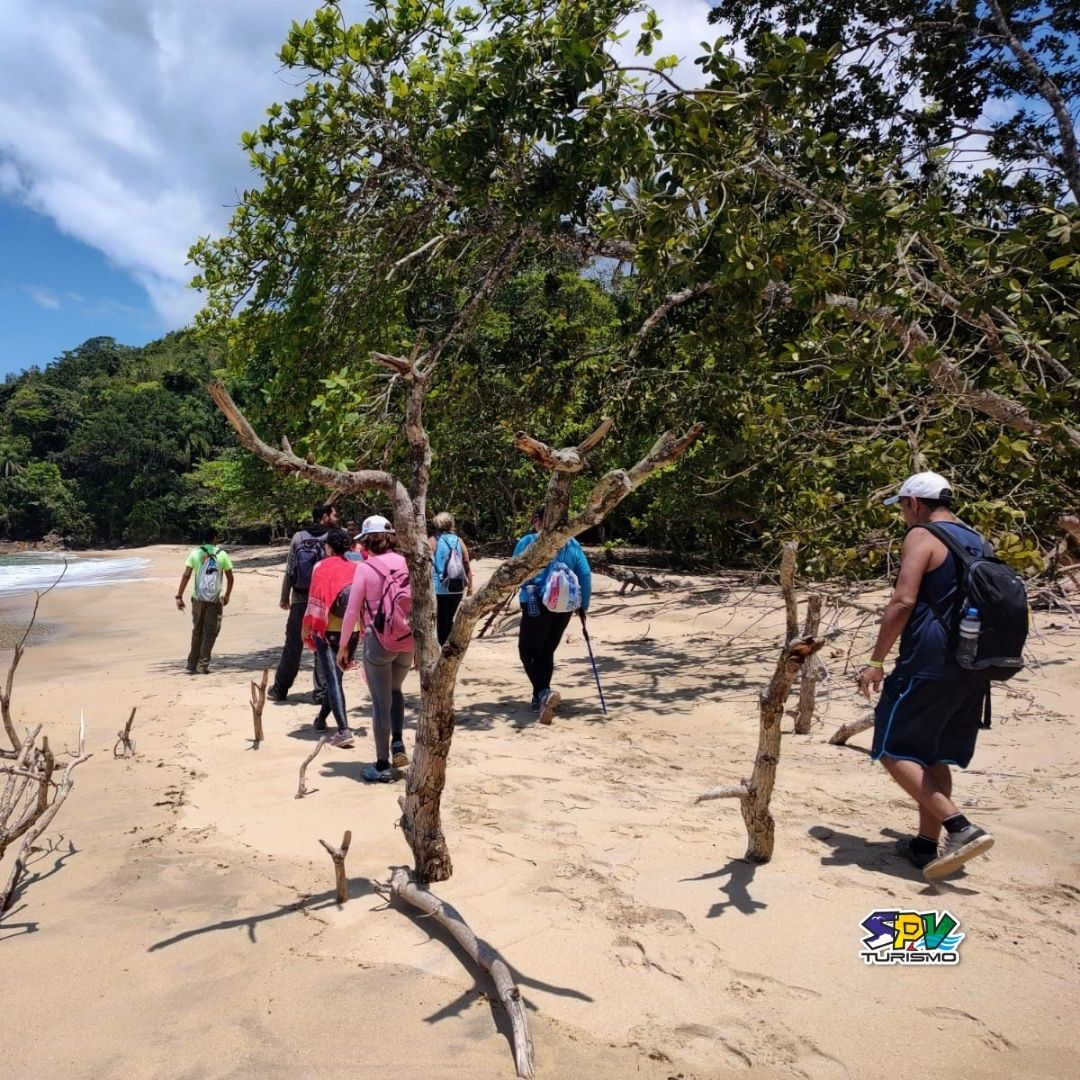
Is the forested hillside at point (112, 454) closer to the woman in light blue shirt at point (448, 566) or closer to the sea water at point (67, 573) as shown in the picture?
the sea water at point (67, 573)

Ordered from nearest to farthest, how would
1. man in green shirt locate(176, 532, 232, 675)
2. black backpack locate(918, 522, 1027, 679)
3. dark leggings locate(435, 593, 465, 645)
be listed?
1. black backpack locate(918, 522, 1027, 679)
2. dark leggings locate(435, 593, 465, 645)
3. man in green shirt locate(176, 532, 232, 675)

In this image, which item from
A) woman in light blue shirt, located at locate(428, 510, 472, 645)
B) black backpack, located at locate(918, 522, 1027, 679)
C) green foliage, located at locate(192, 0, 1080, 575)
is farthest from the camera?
woman in light blue shirt, located at locate(428, 510, 472, 645)

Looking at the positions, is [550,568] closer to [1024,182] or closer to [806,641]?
[806,641]

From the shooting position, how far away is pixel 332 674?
5930 millimetres

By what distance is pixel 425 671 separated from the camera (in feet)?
11.2

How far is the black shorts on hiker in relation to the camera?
→ 3.34 metres

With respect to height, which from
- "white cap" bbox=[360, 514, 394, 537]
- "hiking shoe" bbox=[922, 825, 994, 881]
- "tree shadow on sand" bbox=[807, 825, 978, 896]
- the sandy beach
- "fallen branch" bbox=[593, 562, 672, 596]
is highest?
"white cap" bbox=[360, 514, 394, 537]

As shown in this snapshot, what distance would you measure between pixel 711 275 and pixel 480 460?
7466 millimetres

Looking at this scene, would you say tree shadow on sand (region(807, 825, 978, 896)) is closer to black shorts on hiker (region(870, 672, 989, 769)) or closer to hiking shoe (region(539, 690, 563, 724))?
black shorts on hiker (region(870, 672, 989, 769))

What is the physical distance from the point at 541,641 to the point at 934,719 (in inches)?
147

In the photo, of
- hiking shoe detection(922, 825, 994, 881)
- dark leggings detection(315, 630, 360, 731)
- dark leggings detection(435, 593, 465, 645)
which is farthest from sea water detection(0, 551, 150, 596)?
hiking shoe detection(922, 825, 994, 881)

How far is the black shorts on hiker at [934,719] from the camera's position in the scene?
11.0 feet

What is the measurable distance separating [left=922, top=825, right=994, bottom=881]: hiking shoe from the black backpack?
59cm

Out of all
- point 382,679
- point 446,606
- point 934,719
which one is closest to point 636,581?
point 446,606
